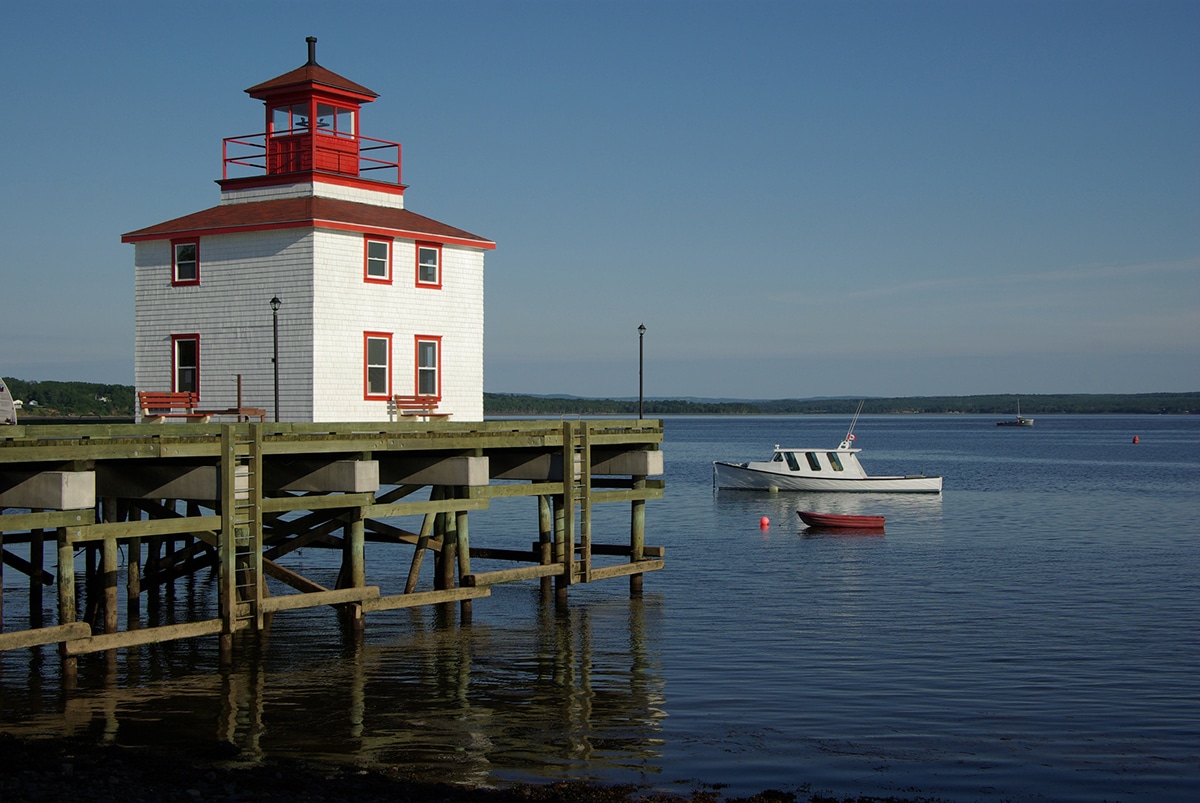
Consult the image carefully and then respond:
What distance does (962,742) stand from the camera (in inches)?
614

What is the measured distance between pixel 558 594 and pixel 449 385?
4644 millimetres

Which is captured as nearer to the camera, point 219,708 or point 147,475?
point 219,708

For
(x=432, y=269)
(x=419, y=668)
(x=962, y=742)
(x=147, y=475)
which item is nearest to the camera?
(x=962, y=742)

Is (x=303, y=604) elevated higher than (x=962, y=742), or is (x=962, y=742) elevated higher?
(x=303, y=604)

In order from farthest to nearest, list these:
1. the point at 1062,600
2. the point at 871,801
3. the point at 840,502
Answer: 1. the point at 840,502
2. the point at 1062,600
3. the point at 871,801

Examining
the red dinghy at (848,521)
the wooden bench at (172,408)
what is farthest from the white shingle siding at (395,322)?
the red dinghy at (848,521)

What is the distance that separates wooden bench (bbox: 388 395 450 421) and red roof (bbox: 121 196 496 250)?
10.1 feet

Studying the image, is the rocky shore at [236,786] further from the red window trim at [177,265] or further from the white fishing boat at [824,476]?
the white fishing boat at [824,476]

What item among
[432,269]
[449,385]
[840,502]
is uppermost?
[432,269]

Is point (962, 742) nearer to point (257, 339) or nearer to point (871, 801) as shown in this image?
point (871, 801)

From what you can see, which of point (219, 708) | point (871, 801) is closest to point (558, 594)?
point (219, 708)

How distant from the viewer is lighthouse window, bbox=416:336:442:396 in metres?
24.8

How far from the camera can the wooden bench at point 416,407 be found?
24203mm

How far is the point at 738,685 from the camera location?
1884cm
